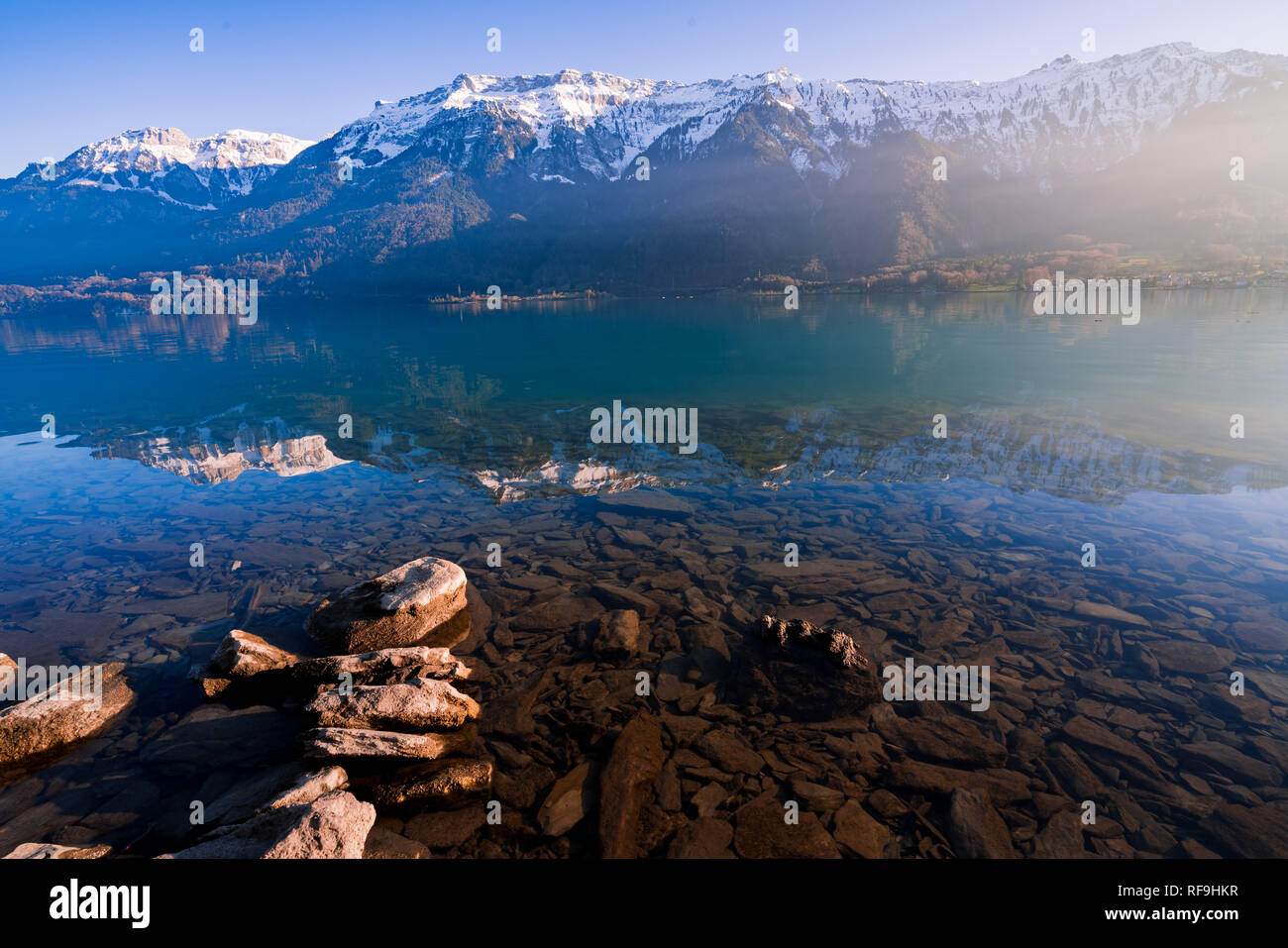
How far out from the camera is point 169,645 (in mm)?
13055

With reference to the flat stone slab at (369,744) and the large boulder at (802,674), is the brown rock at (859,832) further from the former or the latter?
the flat stone slab at (369,744)

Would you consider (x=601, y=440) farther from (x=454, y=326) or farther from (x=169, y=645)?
(x=454, y=326)

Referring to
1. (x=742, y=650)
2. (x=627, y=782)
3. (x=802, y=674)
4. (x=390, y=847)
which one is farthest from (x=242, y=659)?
(x=802, y=674)

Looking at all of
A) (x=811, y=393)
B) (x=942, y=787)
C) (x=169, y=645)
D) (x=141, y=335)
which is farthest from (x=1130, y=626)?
(x=141, y=335)

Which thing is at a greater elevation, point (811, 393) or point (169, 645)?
point (811, 393)

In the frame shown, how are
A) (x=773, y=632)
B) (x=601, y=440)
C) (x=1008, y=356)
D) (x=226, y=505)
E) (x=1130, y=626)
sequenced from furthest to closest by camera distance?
(x=1008, y=356) → (x=601, y=440) → (x=226, y=505) → (x=1130, y=626) → (x=773, y=632)

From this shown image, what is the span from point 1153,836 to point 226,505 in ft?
89.7

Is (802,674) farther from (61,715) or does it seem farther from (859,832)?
(61,715)

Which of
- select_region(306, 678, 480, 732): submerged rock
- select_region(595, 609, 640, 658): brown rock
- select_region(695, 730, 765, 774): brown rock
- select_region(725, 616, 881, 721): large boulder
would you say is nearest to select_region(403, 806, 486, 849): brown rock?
select_region(306, 678, 480, 732): submerged rock

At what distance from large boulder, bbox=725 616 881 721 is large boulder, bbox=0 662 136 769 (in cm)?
1128

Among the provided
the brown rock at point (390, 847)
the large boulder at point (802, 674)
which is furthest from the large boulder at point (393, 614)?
the large boulder at point (802, 674)

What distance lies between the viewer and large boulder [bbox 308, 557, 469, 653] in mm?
12461

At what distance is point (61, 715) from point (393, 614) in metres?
5.36
